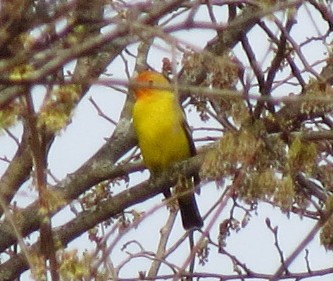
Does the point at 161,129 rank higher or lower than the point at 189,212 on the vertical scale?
higher

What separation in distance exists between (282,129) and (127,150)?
142 centimetres

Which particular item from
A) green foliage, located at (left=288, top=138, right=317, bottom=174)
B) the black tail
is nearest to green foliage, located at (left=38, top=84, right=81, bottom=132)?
green foliage, located at (left=288, top=138, right=317, bottom=174)

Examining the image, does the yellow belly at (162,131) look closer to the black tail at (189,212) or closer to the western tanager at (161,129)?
the western tanager at (161,129)

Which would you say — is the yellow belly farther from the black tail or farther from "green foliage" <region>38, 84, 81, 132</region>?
"green foliage" <region>38, 84, 81, 132</region>

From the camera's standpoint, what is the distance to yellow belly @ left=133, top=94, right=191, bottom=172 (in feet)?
17.3

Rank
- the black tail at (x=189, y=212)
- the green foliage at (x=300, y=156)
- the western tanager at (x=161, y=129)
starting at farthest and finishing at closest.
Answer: the black tail at (x=189, y=212) → the western tanager at (x=161, y=129) → the green foliage at (x=300, y=156)

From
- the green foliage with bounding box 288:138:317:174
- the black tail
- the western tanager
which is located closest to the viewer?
the green foliage with bounding box 288:138:317:174

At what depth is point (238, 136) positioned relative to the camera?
3.03 metres

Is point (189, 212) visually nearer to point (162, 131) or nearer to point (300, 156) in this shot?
point (162, 131)

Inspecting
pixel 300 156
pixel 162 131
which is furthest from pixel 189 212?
pixel 300 156

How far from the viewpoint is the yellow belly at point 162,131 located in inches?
208

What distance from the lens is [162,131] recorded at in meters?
5.49

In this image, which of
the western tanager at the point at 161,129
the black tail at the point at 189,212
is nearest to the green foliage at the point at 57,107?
the western tanager at the point at 161,129

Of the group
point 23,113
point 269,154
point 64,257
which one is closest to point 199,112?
point 269,154
